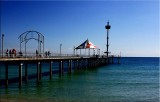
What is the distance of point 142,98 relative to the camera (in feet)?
82.6

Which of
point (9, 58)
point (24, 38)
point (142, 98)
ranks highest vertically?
point (24, 38)

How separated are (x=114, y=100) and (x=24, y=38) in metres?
21.7

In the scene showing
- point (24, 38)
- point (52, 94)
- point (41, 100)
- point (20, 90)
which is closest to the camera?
point (41, 100)

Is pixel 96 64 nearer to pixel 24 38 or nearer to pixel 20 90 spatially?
pixel 24 38

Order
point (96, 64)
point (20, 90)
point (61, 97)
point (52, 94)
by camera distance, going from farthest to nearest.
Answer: point (96, 64) → point (20, 90) → point (52, 94) → point (61, 97)

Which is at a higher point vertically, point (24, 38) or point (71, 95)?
point (24, 38)

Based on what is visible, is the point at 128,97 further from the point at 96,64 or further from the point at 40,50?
the point at 96,64

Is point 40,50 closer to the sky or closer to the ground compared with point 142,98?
closer to the sky

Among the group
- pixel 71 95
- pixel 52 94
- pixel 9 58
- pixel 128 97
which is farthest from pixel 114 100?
pixel 9 58

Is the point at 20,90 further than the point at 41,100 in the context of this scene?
Yes

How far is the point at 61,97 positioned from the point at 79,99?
5.26 feet

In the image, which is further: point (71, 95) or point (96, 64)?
point (96, 64)

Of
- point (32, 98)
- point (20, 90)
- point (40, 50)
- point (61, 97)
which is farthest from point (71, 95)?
point (40, 50)

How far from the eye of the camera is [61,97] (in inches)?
957
